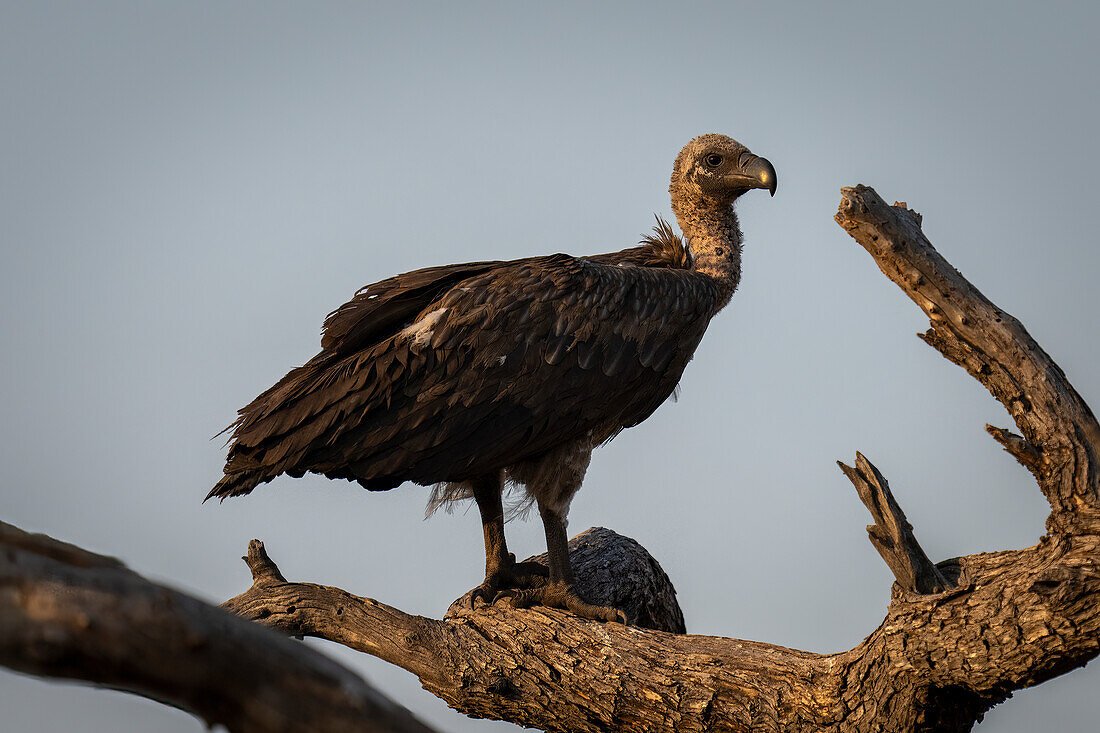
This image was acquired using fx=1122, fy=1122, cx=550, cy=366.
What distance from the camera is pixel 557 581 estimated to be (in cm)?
655

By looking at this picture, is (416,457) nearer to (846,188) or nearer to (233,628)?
(846,188)

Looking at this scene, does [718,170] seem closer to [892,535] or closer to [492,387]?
[492,387]

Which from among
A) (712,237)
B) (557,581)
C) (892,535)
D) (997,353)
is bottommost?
(892,535)

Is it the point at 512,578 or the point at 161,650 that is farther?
the point at 512,578


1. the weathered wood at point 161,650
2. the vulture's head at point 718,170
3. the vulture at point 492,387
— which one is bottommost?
the weathered wood at point 161,650

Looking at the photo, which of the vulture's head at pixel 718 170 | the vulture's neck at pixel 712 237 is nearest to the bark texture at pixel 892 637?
the vulture's neck at pixel 712 237

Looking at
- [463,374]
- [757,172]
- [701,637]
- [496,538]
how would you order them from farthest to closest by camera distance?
1. [757,172]
2. [496,538]
3. [463,374]
4. [701,637]

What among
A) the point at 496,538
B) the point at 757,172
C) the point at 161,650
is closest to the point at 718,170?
the point at 757,172

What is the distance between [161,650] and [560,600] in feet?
14.7

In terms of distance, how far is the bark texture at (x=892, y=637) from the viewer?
4207mm

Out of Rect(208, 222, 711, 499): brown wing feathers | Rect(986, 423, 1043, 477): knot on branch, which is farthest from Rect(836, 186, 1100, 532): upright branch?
Rect(208, 222, 711, 499): brown wing feathers

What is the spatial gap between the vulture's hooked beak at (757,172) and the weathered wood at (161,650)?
5670 millimetres

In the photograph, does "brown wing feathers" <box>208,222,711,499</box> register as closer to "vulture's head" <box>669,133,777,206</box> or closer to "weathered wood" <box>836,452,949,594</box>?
"vulture's head" <box>669,133,777,206</box>

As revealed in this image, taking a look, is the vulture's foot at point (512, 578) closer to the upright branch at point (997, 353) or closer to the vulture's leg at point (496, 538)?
the vulture's leg at point (496, 538)
